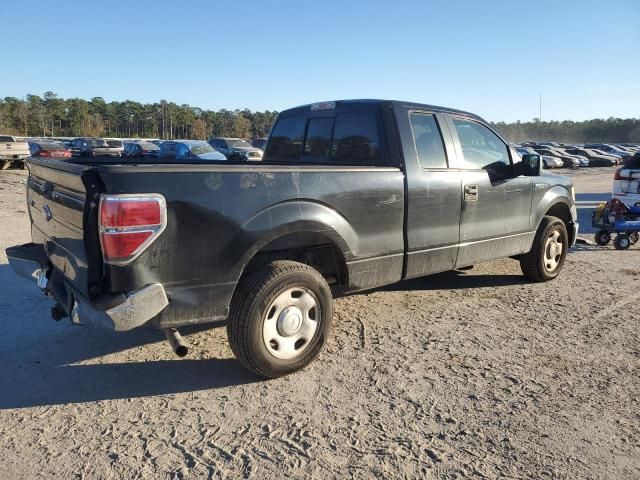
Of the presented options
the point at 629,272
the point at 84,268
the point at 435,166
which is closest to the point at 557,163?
the point at 629,272

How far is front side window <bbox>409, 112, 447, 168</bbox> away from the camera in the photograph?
4604mm

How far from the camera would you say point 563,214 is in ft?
21.2

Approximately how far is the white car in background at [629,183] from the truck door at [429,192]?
616 centimetres

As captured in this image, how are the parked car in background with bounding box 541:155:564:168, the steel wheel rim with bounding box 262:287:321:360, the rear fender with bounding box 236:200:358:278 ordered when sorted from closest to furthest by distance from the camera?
the rear fender with bounding box 236:200:358:278, the steel wheel rim with bounding box 262:287:321:360, the parked car in background with bounding box 541:155:564:168

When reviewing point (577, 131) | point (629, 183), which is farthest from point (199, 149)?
point (577, 131)

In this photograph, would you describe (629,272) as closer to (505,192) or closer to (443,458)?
(505,192)

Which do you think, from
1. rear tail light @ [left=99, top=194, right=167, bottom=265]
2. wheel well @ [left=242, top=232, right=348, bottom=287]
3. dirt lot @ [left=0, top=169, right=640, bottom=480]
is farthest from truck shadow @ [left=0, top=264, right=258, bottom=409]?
rear tail light @ [left=99, top=194, right=167, bottom=265]

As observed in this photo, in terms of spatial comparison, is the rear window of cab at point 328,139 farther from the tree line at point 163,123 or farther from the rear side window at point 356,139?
the tree line at point 163,123

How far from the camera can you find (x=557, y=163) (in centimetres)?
3934

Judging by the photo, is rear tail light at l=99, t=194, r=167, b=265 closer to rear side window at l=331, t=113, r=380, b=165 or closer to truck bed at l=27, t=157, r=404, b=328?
truck bed at l=27, t=157, r=404, b=328

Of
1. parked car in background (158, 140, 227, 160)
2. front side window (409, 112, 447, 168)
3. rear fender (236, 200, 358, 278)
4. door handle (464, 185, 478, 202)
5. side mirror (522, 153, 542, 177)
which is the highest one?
parked car in background (158, 140, 227, 160)

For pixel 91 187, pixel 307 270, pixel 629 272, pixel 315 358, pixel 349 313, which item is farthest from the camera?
pixel 629 272

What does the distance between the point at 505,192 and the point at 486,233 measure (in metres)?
0.52

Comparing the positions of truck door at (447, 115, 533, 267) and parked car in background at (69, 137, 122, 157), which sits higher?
parked car in background at (69, 137, 122, 157)
